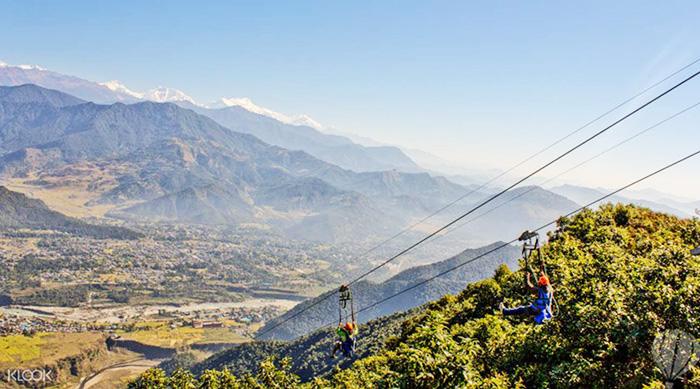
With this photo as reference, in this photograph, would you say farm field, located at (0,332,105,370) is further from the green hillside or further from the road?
the green hillside

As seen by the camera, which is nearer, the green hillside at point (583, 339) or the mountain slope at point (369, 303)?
the green hillside at point (583, 339)

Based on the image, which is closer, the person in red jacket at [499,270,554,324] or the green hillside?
the green hillside

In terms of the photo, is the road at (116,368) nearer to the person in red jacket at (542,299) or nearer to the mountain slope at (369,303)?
the mountain slope at (369,303)

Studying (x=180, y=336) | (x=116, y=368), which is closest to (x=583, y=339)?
(x=116, y=368)

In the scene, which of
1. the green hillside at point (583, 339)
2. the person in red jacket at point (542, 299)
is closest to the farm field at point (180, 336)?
the green hillside at point (583, 339)

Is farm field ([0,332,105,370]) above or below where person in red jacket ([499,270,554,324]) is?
below

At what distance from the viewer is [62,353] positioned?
106188 mm

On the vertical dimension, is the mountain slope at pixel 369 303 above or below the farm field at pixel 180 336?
above

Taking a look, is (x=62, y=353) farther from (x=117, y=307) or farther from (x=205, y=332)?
(x=117, y=307)

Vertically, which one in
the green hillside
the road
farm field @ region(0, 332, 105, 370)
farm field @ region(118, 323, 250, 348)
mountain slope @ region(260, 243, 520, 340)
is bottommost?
the road

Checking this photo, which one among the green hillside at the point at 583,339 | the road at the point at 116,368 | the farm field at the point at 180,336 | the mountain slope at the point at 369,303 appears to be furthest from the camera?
the mountain slope at the point at 369,303

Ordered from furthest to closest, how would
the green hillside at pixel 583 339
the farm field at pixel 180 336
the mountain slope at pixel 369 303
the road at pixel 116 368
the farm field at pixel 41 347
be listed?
the mountain slope at pixel 369 303 < the farm field at pixel 180 336 < the farm field at pixel 41 347 < the road at pixel 116 368 < the green hillside at pixel 583 339

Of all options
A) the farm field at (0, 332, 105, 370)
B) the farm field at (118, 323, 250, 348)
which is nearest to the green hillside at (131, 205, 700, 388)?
the farm field at (0, 332, 105, 370)

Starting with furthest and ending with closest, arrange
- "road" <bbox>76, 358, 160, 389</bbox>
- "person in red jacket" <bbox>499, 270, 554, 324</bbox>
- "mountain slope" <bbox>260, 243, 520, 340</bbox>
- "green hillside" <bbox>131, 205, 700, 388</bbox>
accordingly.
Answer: "mountain slope" <bbox>260, 243, 520, 340</bbox> < "road" <bbox>76, 358, 160, 389</bbox> < "person in red jacket" <bbox>499, 270, 554, 324</bbox> < "green hillside" <bbox>131, 205, 700, 388</bbox>
